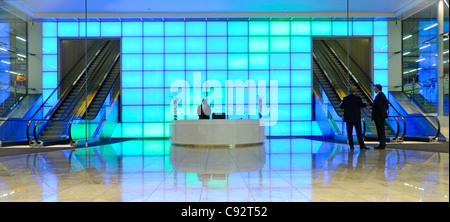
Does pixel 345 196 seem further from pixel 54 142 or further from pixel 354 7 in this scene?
pixel 354 7

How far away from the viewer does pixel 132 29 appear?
1575cm

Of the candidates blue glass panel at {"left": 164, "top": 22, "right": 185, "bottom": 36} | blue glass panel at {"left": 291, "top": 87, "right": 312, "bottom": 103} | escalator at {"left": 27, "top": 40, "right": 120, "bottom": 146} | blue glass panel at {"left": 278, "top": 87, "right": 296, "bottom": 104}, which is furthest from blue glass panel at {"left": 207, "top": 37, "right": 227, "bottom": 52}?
escalator at {"left": 27, "top": 40, "right": 120, "bottom": 146}

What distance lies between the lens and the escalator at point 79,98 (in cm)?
1199

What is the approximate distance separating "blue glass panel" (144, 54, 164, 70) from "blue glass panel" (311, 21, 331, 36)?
23.4ft

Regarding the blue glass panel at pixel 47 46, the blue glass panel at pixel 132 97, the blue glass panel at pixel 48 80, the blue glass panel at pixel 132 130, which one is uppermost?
the blue glass panel at pixel 47 46

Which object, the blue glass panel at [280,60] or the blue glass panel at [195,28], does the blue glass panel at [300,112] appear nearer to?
the blue glass panel at [280,60]

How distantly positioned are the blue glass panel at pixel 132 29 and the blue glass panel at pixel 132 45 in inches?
8.9

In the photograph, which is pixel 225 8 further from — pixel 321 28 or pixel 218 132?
pixel 218 132

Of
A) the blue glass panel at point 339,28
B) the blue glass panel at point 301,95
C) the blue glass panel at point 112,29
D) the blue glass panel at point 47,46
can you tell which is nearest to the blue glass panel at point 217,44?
the blue glass panel at point 301,95

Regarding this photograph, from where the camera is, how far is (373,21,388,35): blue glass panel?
1557 cm

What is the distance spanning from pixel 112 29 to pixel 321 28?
957cm

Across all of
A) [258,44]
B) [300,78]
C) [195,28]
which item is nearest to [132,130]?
[195,28]

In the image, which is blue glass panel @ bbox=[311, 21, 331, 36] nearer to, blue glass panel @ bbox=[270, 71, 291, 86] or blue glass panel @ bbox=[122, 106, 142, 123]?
blue glass panel @ bbox=[270, 71, 291, 86]
